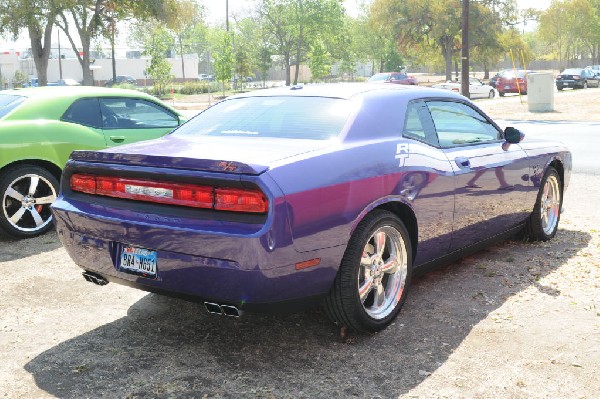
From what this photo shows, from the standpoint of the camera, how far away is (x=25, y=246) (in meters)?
6.63

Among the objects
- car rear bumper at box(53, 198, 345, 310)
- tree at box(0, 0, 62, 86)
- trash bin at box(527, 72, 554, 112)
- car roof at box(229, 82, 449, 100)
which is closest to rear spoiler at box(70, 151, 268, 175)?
car rear bumper at box(53, 198, 345, 310)

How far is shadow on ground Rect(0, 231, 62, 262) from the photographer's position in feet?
20.6

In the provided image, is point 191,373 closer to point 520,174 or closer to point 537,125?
point 520,174

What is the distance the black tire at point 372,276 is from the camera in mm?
3838

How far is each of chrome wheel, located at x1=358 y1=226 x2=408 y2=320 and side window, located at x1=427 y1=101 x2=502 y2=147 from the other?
942mm

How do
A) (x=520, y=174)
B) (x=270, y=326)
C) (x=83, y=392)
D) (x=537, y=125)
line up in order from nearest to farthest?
(x=83, y=392)
(x=270, y=326)
(x=520, y=174)
(x=537, y=125)

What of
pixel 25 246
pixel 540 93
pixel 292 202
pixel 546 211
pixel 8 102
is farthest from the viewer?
pixel 540 93

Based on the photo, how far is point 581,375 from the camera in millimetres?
3576

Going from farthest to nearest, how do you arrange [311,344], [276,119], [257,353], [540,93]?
[540,93] → [276,119] → [311,344] → [257,353]

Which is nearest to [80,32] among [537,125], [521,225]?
[537,125]

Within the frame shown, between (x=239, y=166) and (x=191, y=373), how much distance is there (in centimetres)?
113

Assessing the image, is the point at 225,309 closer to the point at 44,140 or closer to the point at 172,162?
the point at 172,162

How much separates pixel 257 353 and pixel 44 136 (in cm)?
411

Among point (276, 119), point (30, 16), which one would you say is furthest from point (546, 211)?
point (30, 16)
